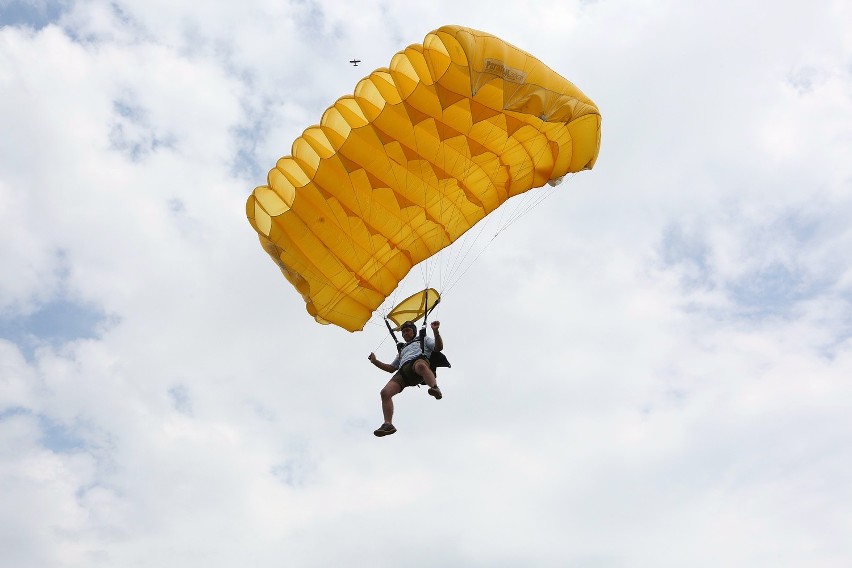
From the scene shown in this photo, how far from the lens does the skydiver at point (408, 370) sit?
16.0 metres

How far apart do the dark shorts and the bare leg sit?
0.07 metres

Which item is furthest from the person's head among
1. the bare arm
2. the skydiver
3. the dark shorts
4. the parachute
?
the parachute

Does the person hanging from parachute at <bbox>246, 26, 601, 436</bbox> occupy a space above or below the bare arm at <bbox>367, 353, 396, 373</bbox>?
above

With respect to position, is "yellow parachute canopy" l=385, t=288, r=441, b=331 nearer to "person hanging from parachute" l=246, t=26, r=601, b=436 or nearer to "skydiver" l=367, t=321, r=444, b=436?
"person hanging from parachute" l=246, t=26, r=601, b=436

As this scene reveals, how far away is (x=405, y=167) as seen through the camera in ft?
55.6

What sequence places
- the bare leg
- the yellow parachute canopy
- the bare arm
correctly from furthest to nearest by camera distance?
the yellow parachute canopy, the bare arm, the bare leg

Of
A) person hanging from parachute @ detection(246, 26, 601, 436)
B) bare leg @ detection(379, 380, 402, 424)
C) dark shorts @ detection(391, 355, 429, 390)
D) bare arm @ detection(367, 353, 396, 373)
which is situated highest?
person hanging from parachute @ detection(246, 26, 601, 436)

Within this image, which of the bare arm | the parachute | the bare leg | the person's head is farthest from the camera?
the person's head

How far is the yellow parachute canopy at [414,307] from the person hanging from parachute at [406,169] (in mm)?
33

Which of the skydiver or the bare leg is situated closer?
the skydiver

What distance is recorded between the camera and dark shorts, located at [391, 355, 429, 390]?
54.0 ft

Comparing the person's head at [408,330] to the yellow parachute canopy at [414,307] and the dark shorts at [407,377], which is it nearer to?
the yellow parachute canopy at [414,307]

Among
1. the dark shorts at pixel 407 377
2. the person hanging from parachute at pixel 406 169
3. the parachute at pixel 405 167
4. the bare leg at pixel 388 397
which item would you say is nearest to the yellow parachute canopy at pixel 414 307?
the person hanging from parachute at pixel 406 169

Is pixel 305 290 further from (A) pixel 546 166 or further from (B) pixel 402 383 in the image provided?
(A) pixel 546 166
